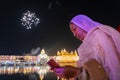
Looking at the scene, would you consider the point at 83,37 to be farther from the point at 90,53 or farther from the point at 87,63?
the point at 87,63

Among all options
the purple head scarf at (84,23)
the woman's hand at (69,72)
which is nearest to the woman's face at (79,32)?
the purple head scarf at (84,23)

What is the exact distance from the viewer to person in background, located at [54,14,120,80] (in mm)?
1255

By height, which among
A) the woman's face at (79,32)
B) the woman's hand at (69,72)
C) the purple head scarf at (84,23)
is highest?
the purple head scarf at (84,23)

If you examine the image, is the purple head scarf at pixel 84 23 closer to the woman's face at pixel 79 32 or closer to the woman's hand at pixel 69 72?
the woman's face at pixel 79 32

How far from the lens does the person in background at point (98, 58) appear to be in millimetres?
1255

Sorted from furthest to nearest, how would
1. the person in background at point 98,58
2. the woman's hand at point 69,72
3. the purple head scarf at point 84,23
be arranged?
the purple head scarf at point 84,23 → the woman's hand at point 69,72 → the person in background at point 98,58

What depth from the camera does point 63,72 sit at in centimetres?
140

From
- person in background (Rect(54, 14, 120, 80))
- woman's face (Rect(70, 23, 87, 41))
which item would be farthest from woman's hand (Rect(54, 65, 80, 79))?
woman's face (Rect(70, 23, 87, 41))

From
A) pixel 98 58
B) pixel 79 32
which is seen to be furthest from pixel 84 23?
pixel 98 58

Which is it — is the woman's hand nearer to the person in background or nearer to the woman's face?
the person in background

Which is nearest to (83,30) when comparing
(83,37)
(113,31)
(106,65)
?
(83,37)

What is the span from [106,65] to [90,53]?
0.09 meters

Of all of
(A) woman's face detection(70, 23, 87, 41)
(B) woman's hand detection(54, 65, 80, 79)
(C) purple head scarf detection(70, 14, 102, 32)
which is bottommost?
(B) woman's hand detection(54, 65, 80, 79)

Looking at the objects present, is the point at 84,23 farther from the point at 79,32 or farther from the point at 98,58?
the point at 98,58
